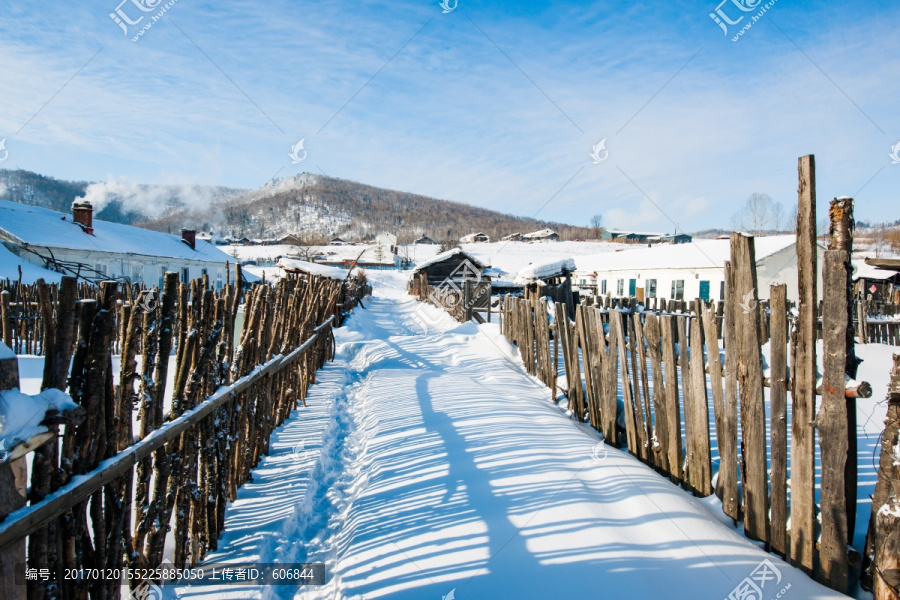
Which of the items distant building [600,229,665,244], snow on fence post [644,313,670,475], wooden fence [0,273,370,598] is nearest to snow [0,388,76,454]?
wooden fence [0,273,370,598]

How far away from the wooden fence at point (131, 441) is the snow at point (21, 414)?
1.4 inches

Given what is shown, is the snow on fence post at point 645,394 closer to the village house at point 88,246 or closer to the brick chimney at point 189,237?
the village house at point 88,246

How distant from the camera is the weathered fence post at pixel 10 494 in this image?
140 cm

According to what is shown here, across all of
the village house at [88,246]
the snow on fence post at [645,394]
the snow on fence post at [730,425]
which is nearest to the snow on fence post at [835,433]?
the snow on fence post at [730,425]

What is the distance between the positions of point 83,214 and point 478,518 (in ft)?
109

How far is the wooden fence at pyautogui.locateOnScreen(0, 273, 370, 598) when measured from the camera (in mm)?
1644

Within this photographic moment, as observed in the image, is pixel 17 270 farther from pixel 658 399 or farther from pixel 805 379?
pixel 805 379

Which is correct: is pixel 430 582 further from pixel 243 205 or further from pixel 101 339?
pixel 243 205

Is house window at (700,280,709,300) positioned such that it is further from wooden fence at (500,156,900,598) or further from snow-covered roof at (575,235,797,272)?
wooden fence at (500,156,900,598)

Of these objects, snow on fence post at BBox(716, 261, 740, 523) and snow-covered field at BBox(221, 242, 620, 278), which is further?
snow-covered field at BBox(221, 242, 620, 278)

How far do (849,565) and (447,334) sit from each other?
31.8 ft

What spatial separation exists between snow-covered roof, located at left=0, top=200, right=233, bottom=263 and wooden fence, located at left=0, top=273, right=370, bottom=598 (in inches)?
972

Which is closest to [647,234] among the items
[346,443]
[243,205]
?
[346,443]

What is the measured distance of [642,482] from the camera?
3248mm
